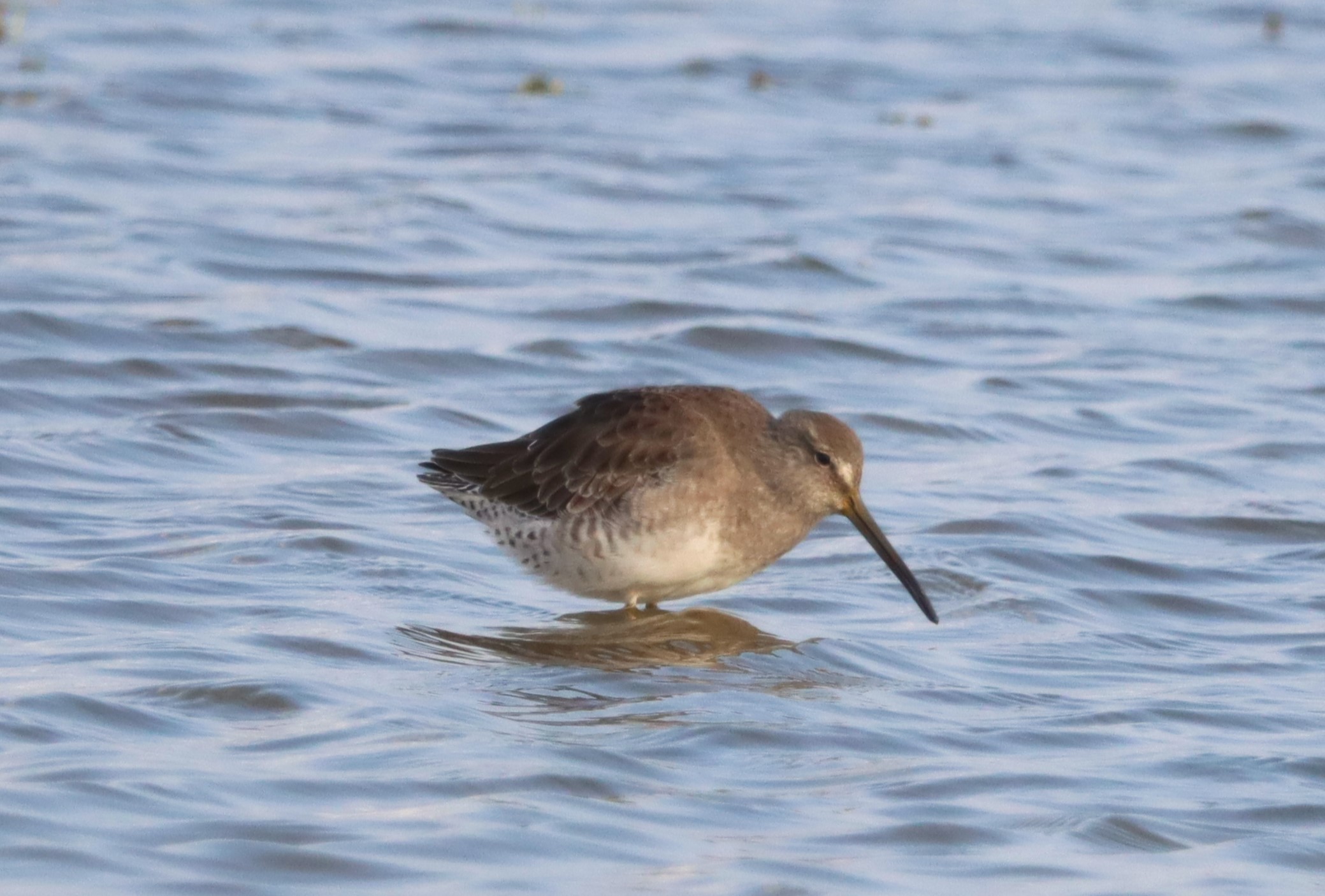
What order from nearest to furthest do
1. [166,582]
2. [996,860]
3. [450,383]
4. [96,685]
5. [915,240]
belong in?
[996,860]
[96,685]
[166,582]
[450,383]
[915,240]

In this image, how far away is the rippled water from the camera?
5.62 meters

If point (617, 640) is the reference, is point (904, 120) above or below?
above

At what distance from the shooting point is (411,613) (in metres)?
7.58

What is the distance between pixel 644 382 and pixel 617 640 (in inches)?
139

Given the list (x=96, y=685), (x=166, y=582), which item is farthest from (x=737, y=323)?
(x=96, y=685)

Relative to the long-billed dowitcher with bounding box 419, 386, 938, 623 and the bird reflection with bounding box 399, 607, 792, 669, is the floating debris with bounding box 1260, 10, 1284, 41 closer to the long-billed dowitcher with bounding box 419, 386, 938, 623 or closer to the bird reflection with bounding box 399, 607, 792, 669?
the long-billed dowitcher with bounding box 419, 386, 938, 623

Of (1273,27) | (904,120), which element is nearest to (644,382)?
(904,120)

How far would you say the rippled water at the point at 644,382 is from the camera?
562cm

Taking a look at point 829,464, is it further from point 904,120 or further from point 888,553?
point 904,120

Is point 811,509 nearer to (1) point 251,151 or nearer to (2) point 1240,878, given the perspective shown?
(2) point 1240,878

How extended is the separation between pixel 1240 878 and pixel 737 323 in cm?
688

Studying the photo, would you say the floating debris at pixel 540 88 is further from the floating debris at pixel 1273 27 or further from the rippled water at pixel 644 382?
the floating debris at pixel 1273 27

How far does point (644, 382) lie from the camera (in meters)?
11.1

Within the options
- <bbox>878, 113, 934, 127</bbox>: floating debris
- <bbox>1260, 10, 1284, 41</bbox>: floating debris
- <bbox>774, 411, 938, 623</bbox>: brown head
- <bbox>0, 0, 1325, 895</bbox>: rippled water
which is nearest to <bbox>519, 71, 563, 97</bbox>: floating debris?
<bbox>0, 0, 1325, 895</bbox>: rippled water
